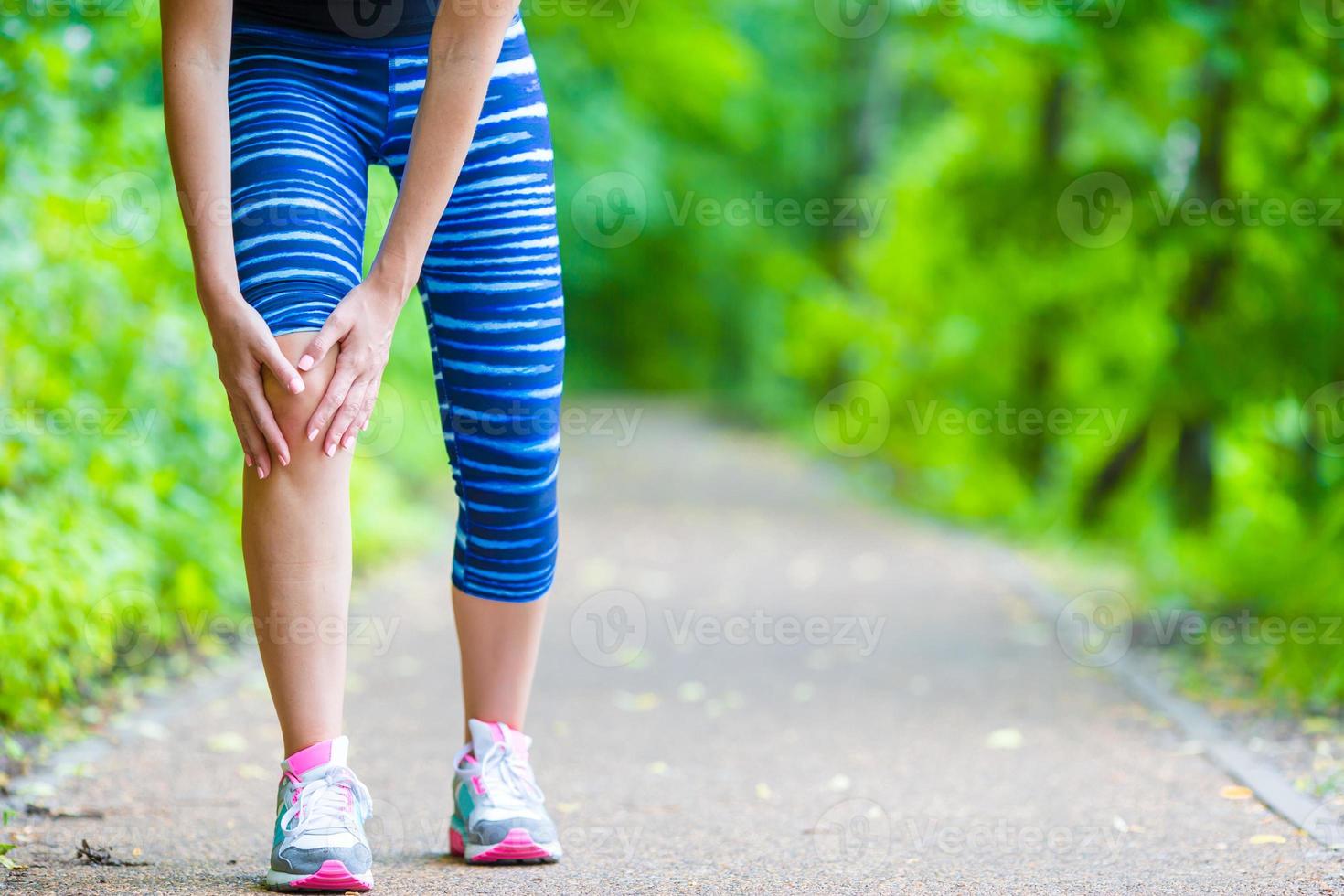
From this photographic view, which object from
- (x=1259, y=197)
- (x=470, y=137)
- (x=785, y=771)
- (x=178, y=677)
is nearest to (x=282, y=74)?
(x=470, y=137)

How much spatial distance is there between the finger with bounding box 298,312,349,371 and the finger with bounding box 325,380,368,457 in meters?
0.06

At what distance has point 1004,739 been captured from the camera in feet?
11.2

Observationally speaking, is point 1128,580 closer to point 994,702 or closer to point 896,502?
point 994,702

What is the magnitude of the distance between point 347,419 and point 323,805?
52 cm

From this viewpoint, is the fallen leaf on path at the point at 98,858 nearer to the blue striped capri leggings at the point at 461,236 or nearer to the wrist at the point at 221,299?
the blue striped capri leggings at the point at 461,236

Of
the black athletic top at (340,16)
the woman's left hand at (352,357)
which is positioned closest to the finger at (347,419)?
the woman's left hand at (352,357)

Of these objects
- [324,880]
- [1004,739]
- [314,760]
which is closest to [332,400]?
[314,760]

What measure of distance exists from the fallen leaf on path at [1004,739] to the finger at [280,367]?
217cm

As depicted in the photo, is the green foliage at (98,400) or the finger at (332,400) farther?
the green foliage at (98,400)

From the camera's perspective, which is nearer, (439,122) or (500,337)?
(439,122)

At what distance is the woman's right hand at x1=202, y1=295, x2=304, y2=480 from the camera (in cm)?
174

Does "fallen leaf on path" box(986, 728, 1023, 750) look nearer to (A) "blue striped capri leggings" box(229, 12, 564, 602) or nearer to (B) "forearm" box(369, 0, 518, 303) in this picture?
(A) "blue striped capri leggings" box(229, 12, 564, 602)

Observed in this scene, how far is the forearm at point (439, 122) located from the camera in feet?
6.02

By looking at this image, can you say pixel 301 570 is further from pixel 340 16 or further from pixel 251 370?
pixel 340 16
